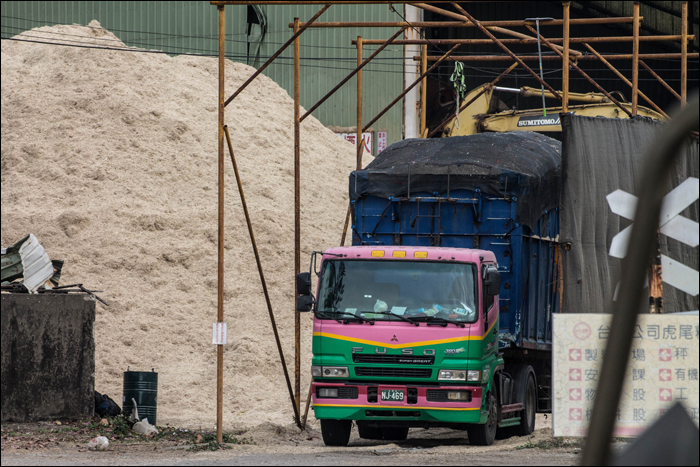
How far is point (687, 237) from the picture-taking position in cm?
938

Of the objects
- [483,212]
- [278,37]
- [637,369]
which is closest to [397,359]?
[483,212]

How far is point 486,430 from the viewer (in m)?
12.3

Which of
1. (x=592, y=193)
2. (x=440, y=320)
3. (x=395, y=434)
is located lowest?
(x=395, y=434)

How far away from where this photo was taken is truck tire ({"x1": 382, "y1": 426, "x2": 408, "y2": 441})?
14079mm

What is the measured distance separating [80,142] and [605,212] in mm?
17983

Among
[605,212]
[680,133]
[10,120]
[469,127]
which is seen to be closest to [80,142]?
[10,120]

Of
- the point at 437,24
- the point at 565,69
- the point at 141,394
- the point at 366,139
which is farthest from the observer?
the point at 366,139

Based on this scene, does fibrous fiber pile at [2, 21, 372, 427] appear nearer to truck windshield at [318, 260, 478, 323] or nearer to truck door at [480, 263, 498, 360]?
truck windshield at [318, 260, 478, 323]

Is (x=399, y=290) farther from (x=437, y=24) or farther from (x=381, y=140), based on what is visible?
(x=381, y=140)

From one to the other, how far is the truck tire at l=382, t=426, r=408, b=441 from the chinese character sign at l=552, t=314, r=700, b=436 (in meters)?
4.68

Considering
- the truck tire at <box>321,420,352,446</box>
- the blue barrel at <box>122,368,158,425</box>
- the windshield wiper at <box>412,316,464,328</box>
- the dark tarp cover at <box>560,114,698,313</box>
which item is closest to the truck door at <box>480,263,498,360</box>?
the windshield wiper at <box>412,316,464,328</box>

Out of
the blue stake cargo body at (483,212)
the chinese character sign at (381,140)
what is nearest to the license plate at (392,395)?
the blue stake cargo body at (483,212)

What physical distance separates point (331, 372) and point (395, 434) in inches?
113

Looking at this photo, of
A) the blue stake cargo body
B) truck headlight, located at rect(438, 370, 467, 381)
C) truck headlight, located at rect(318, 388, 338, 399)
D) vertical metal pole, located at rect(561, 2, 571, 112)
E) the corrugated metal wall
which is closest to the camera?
truck headlight, located at rect(438, 370, 467, 381)
